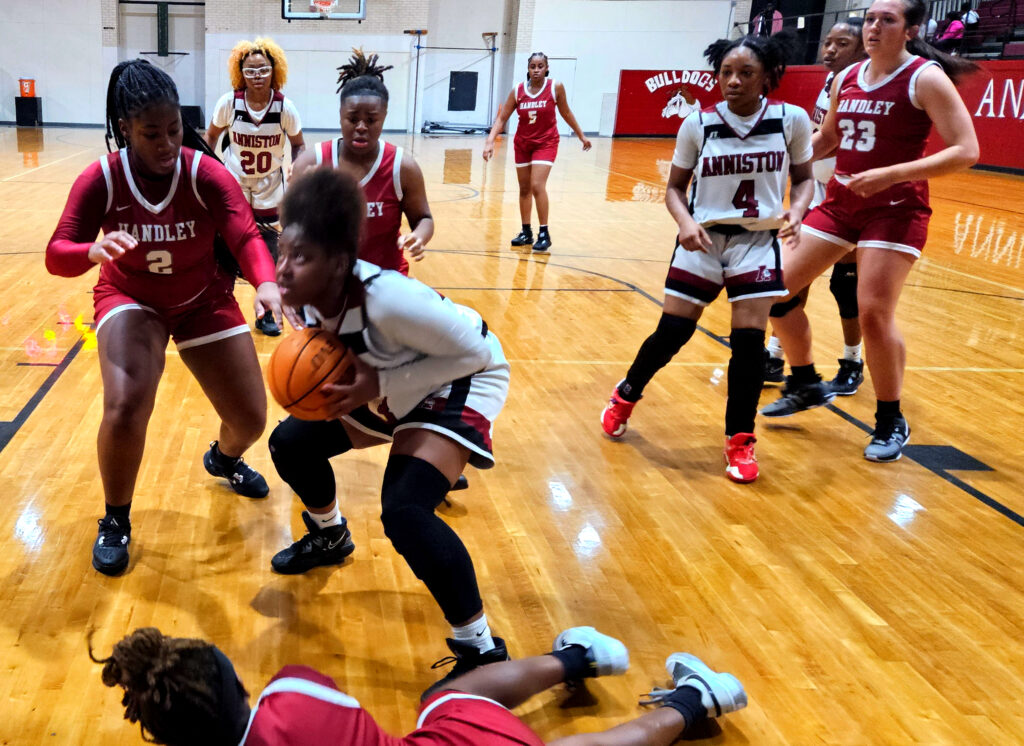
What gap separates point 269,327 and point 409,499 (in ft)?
12.2

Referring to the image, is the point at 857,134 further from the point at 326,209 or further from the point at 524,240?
the point at 524,240

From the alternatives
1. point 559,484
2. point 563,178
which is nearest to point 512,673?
point 559,484

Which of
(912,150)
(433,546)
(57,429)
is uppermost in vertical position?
(912,150)

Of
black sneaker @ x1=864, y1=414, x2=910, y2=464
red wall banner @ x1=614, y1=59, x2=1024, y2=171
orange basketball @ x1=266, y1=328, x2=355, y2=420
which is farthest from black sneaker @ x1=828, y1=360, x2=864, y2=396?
red wall banner @ x1=614, y1=59, x2=1024, y2=171

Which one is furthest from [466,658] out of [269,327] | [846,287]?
[269,327]

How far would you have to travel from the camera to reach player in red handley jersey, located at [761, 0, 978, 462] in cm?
381

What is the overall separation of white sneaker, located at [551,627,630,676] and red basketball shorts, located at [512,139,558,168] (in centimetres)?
672

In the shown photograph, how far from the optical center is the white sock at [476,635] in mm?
2377

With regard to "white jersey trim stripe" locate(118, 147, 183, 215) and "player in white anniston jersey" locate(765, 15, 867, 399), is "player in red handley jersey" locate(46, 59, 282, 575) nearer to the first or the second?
"white jersey trim stripe" locate(118, 147, 183, 215)

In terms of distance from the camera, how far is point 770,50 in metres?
3.65

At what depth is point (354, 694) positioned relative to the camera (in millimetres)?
2402

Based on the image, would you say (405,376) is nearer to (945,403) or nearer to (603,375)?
(603,375)

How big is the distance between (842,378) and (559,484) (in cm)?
211

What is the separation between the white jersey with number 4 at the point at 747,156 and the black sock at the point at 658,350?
450 millimetres
